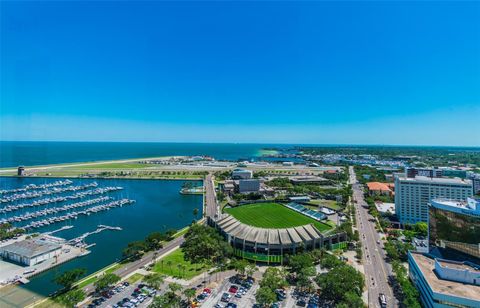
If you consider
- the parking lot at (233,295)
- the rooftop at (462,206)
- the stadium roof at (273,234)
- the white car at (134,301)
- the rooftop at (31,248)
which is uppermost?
the rooftop at (462,206)

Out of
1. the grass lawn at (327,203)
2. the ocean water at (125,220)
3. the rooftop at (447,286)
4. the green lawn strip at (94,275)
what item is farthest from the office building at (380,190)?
the green lawn strip at (94,275)

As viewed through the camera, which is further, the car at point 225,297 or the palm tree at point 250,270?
the palm tree at point 250,270

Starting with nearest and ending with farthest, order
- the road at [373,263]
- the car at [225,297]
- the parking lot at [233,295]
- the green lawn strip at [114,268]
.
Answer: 1. the parking lot at [233,295]
2. the car at [225,297]
3. the road at [373,263]
4. the green lawn strip at [114,268]

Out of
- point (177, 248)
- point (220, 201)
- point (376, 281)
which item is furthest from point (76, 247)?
point (376, 281)

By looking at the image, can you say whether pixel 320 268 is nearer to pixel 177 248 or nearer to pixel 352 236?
pixel 352 236

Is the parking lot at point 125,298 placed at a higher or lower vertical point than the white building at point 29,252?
lower

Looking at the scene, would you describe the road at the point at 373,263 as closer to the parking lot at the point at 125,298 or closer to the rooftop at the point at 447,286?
the rooftop at the point at 447,286

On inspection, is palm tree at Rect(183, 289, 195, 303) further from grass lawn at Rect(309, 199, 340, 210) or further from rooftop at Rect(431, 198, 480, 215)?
grass lawn at Rect(309, 199, 340, 210)
